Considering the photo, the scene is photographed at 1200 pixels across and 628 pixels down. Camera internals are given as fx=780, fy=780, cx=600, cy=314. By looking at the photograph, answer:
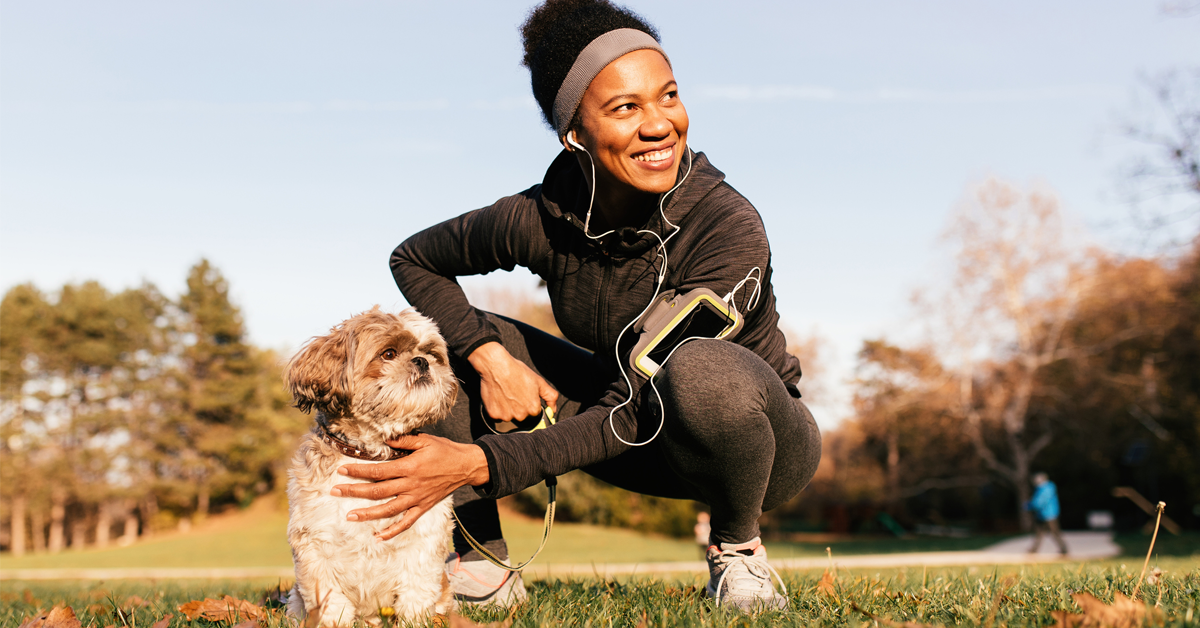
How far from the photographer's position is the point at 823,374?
1629 inches

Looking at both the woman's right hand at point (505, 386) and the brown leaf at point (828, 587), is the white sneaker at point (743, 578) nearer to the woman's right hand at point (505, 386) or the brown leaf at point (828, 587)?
the brown leaf at point (828, 587)

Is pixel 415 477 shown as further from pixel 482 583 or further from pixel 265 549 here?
pixel 265 549

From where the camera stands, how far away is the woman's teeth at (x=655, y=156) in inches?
117

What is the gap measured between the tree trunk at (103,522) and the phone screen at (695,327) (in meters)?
54.5

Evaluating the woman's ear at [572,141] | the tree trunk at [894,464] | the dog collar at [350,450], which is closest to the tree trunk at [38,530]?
the tree trunk at [894,464]

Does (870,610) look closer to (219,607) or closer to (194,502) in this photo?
(219,607)

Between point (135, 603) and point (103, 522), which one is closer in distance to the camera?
point (135, 603)

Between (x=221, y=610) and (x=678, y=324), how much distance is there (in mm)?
2026

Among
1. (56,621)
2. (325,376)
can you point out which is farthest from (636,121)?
(56,621)

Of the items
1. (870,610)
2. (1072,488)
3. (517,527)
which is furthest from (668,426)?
(1072,488)

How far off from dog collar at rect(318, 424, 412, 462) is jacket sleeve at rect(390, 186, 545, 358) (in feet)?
1.98

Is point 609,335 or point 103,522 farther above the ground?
point 609,335

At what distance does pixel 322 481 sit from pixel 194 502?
53729 mm

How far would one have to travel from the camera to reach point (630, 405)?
9.23 ft
